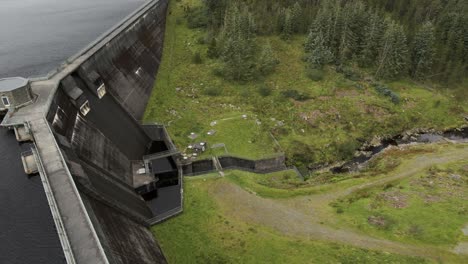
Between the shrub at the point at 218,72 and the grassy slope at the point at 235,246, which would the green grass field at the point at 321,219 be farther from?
the shrub at the point at 218,72

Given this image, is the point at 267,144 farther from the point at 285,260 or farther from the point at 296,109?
the point at 285,260

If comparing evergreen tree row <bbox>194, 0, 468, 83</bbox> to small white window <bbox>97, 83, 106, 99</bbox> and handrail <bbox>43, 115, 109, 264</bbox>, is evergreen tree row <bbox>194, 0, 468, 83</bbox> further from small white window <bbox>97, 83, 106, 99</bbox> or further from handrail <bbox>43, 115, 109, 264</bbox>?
handrail <bbox>43, 115, 109, 264</bbox>

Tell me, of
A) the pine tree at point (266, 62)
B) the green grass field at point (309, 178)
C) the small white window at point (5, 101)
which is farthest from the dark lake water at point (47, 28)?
the pine tree at point (266, 62)

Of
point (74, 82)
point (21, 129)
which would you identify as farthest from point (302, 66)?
point (21, 129)

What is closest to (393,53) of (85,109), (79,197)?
(85,109)

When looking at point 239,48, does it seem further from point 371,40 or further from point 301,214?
point 301,214

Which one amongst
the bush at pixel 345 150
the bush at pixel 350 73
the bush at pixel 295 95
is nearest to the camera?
the bush at pixel 345 150

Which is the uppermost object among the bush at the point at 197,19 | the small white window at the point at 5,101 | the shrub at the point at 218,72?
the bush at the point at 197,19
